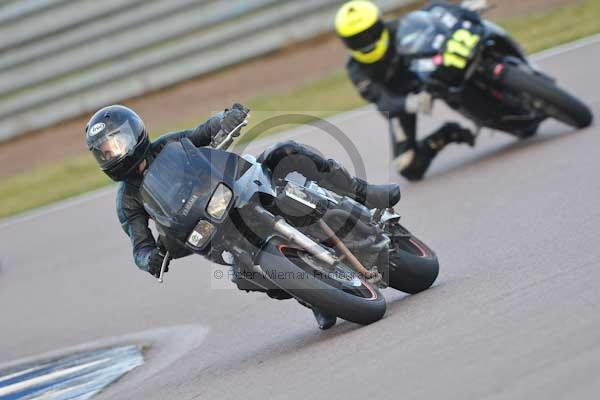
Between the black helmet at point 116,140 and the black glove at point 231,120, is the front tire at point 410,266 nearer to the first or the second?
the black glove at point 231,120

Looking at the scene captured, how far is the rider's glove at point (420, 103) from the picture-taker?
396 inches

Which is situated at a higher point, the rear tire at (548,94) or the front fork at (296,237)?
the front fork at (296,237)

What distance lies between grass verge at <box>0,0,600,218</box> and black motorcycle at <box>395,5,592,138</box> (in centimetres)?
444

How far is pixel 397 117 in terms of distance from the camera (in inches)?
413

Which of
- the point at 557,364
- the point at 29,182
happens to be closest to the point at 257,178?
the point at 557,364

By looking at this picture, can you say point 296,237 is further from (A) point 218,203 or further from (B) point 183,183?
(B) point 183,183

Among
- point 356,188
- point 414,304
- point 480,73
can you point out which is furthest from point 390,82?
point 414,304

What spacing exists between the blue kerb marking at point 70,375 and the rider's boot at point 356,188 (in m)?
1.71

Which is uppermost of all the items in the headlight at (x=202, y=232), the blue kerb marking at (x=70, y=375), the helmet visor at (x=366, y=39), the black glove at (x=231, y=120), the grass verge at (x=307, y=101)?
the black glove at (x=231, y=120)

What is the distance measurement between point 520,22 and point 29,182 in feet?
22.7

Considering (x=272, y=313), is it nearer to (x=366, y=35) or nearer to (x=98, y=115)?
(x=98, y=115)

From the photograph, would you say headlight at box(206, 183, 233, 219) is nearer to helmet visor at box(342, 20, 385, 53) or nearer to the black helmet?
the black helmet

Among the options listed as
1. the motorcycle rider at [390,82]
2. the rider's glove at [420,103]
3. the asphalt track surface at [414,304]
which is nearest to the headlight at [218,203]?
the asphalt track surface at [414,304]

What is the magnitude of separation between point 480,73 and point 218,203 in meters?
4.74
